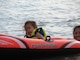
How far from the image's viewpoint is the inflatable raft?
4.29m

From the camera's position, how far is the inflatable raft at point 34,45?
429 centimetres

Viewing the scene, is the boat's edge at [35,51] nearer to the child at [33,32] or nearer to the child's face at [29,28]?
the child at [33,32]

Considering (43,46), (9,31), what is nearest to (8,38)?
(43,46)

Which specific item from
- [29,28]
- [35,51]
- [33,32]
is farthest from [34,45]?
[29,28]

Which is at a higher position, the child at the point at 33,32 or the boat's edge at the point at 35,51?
the child at the point at 33,32

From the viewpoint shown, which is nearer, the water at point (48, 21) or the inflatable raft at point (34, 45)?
the inflatable raft at point (34, 45)

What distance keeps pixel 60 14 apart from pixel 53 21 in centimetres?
174

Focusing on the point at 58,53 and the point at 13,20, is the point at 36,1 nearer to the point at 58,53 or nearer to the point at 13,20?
the point at 13,20

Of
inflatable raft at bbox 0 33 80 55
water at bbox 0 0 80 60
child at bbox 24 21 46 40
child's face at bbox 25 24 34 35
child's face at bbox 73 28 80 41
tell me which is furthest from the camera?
water at bbox 0 0 80 60

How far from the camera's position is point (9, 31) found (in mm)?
8062

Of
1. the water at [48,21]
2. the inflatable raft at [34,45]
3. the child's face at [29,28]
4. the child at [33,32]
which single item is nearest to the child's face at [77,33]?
the inflatable raft at [34,45]

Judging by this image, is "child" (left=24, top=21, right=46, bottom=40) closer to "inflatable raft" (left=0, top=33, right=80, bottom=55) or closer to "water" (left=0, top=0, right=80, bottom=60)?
"inflatable raft" (left=0, top=33, right=80, bottom=55)

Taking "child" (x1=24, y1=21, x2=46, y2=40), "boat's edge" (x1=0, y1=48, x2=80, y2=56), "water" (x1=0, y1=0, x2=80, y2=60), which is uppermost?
"child" (x1=24, y1=21, x2=46, y2=40)

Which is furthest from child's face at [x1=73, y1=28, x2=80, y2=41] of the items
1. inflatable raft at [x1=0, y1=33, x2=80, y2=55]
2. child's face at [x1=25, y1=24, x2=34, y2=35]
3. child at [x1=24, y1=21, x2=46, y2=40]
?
child's face at [x1=25, y1=24, x2=34, y2=35]
